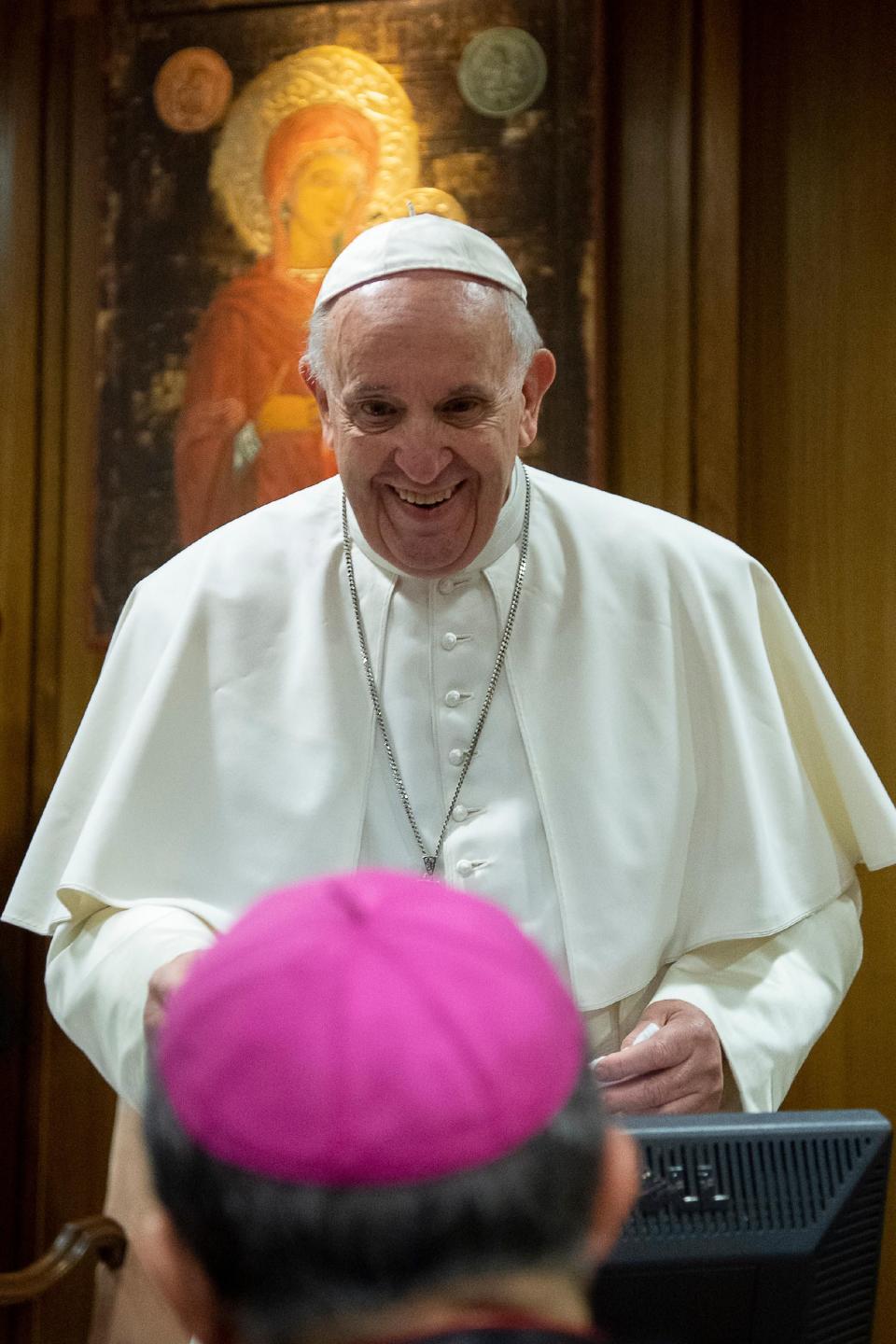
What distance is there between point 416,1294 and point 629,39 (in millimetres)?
3745

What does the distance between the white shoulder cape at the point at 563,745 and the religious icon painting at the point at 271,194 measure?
3.77 ft

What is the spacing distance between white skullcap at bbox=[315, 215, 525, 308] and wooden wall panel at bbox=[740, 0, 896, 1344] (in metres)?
1.38

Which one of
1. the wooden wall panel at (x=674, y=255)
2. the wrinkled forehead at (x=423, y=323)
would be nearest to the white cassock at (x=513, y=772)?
the wrinkled forehead at (x=423, y=323)

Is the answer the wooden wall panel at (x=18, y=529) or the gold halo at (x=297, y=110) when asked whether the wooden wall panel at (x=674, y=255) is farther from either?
the wooden wall panel at (x=18, y=529)

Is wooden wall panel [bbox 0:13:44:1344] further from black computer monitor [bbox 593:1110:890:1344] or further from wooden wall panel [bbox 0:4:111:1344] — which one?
black computer monitor [bbox 593:1110:890:1344]

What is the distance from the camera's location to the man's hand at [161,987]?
7.50ft

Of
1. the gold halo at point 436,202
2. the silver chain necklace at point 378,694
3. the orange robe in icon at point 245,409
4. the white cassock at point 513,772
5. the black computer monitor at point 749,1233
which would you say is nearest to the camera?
the black computer monitor at point 749,1233

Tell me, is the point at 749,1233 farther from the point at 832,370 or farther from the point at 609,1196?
the point at 832,370

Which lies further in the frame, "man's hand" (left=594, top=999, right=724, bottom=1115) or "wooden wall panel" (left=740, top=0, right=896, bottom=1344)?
"wooden wall panel" (left=740, top=0, right=896, bottom=1344)

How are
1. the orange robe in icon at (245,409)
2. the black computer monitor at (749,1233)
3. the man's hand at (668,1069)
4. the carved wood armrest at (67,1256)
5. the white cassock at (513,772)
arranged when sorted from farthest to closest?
the orange robe in icon at (245,409) < the carved wood armrest at (67,1256) < the white cassock at (513,772) < the man's hand at (668,1069) < the black computer monitor at (749,1233)

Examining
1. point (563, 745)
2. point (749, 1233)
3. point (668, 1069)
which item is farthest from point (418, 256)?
point (749, 1233)

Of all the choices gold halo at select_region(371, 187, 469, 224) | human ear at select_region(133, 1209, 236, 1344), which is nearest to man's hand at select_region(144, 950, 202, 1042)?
human ear at select_region(133, 1209, 236, 1344)

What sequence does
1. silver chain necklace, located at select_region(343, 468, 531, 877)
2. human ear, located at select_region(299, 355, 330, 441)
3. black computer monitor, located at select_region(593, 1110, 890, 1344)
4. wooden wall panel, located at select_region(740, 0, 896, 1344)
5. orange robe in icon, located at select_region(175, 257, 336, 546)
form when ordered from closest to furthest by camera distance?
black computer monitor, located at select_region(593, 1110, 890, 1344), silver chain necklace, located at select_region(343, 468, 531, 877), human ear, located at select_region(299, 355, 330, 441), wooden wall panel, located at select_region(740, 0, 896, 1344), orange robe in icon, located at select_region(175, 257, 336, 546)

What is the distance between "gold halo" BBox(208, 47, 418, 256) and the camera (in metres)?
4.07
